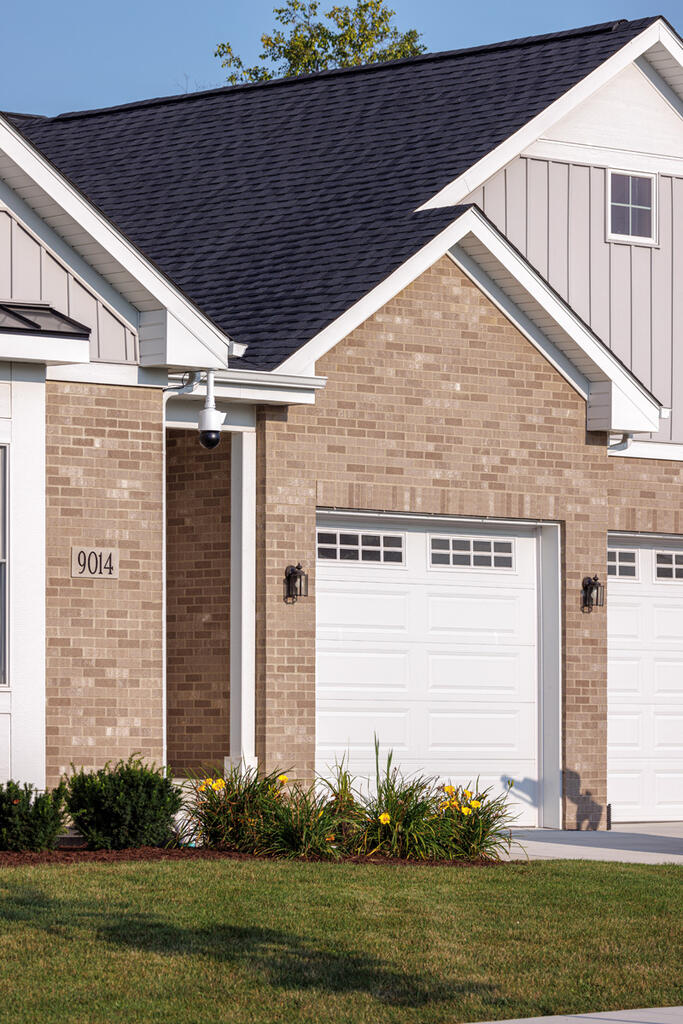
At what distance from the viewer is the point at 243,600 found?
51.2 feet

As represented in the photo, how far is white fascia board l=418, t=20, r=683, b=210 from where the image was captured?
1762 centimetres

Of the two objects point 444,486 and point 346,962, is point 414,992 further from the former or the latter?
point 444,486

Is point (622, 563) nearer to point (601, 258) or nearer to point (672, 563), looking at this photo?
point (672, 563)

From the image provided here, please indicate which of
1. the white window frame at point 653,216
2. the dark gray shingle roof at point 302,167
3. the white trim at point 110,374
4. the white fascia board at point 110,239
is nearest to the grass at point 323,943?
the white trim at point 110,374

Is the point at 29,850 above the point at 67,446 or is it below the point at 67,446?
below

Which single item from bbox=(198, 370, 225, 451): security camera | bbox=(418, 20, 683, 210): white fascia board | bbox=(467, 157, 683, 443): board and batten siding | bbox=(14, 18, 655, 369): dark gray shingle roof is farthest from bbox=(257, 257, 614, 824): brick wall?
bbox=(467, 157, 683, 443): board and batten siding

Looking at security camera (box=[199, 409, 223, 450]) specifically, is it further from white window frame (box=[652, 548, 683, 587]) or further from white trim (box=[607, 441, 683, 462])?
white window frame (box=[652, 548, 683, 587])

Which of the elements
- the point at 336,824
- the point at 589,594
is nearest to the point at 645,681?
the point at 589,594

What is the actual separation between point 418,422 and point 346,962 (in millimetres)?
7903

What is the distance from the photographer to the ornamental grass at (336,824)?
12.8 metres

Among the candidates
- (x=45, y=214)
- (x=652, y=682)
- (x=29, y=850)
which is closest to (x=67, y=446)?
(x=45, y=214)

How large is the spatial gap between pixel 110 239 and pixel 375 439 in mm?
3484

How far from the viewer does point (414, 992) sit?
29.2 ft

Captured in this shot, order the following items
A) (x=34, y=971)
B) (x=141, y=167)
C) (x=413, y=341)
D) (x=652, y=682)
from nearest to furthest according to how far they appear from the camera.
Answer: (x=34, y=971)
(x=413, y=341)
(x=652, y=682)
(x=141, y=167)
